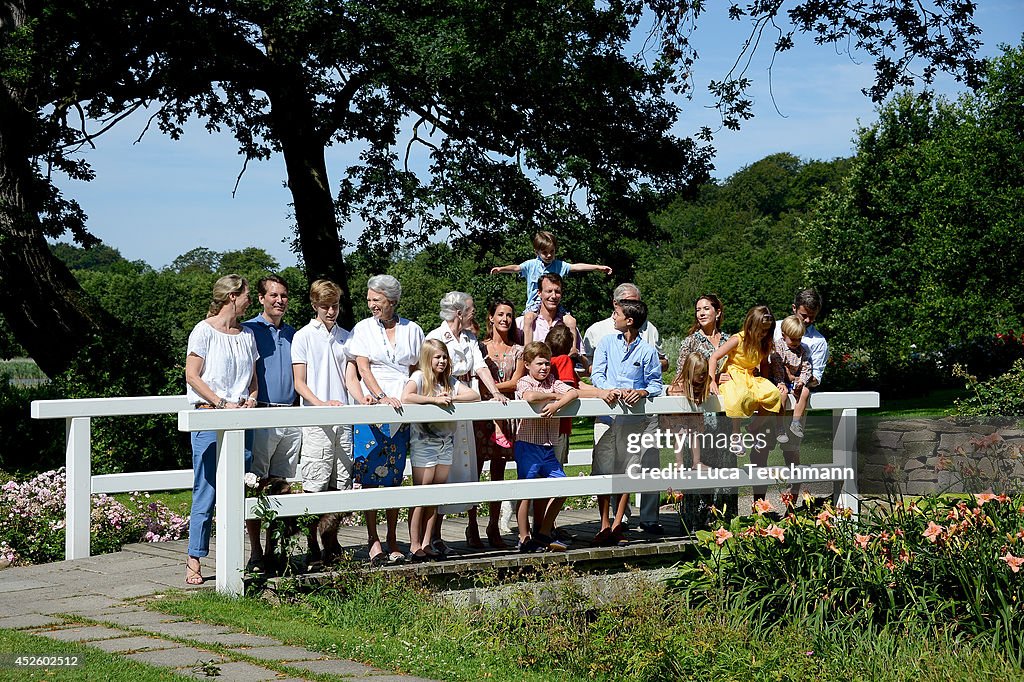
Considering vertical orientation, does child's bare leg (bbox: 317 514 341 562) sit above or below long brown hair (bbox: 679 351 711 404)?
below

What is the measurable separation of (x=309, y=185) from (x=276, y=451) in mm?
10269

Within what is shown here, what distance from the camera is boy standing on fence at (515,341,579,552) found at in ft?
25.2

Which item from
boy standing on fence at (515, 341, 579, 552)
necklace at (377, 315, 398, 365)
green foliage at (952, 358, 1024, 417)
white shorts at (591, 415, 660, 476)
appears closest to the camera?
necklace at (377, 315, 398, 365)

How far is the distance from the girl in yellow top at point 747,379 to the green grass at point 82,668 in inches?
190

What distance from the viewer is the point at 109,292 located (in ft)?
277

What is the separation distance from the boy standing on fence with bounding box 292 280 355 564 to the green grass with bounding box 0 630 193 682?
2.08 metres

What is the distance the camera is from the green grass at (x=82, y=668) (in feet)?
15.8

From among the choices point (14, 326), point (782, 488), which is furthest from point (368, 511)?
point (14, 326)

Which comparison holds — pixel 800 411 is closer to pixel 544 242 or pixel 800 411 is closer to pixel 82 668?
pixel 544 242

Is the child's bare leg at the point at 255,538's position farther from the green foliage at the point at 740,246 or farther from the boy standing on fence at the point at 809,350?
the green foliage at the point at 740,246

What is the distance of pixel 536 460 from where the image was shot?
26.1 feet

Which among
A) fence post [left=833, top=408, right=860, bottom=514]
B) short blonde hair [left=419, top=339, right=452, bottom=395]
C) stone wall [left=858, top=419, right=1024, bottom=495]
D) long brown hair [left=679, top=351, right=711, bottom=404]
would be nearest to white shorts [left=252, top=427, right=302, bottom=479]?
short blonde hair [left=419, top=339, right=452, bottom=395]

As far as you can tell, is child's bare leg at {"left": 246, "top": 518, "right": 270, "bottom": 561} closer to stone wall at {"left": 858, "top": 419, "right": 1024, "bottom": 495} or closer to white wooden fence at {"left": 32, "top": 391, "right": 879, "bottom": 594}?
white wooden fence at {"left": 32, "top": 391, "right": 879, "bottom": 594}

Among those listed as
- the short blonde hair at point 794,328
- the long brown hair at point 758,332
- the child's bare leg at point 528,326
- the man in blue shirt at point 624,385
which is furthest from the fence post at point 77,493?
the short blonde hair at point 794,328
